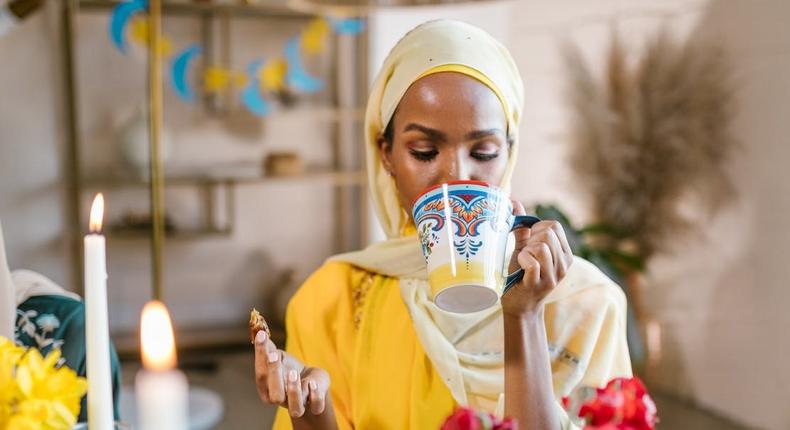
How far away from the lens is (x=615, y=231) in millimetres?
2672

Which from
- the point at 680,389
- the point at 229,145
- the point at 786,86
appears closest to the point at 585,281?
the point at 786,86

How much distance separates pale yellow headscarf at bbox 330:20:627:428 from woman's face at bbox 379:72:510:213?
0.7 inches

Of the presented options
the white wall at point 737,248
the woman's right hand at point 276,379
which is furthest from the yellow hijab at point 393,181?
the white wall at point 737,248

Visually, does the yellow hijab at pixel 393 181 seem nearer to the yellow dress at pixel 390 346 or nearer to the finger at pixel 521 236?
the yellow dress at pixel 390 346

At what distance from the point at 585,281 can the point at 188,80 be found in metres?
2.91

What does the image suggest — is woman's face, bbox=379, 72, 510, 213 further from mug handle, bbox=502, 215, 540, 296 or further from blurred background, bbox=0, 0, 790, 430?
blurred background, bbox=0, 0, 790, 430

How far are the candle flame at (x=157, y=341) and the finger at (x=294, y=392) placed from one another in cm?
12

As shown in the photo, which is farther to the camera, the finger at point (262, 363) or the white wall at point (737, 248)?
the white wall at point (737, 248)

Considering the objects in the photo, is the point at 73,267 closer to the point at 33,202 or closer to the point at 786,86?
the point at 33,202

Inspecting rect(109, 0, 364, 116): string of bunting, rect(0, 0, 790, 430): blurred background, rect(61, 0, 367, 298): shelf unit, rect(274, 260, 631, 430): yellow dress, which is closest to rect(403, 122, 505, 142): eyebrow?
rect(274, 260, 631, 430): yellow dress

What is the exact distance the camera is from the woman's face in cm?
80

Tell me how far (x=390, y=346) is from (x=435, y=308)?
7cm

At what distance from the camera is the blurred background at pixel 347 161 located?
2.49 meters

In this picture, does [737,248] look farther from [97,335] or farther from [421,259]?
[97,335]
